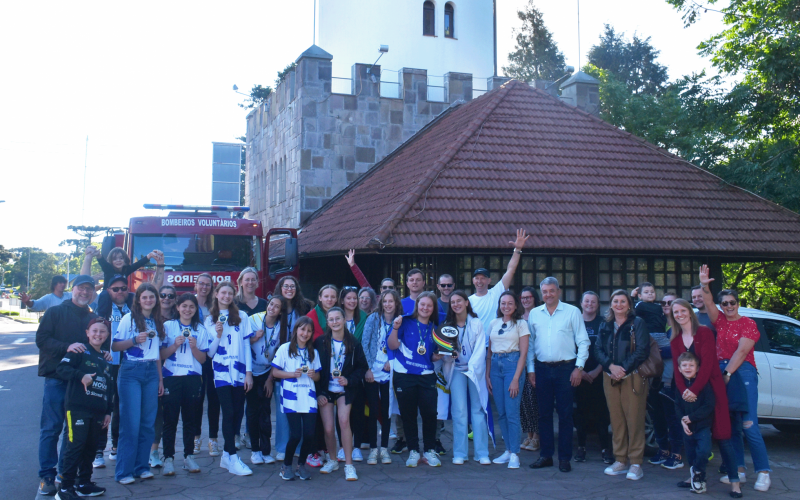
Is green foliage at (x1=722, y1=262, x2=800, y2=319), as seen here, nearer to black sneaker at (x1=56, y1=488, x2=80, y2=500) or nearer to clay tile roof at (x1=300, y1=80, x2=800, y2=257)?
clay tile roof at (x1=300, y1=80, x2=800, y2=257)

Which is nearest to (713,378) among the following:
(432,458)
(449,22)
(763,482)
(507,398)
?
(763,482)

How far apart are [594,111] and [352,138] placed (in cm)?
659

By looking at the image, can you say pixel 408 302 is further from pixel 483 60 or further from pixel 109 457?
pixel 483 60

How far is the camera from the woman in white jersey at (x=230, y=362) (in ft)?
21.5

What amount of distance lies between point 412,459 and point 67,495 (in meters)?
3.19

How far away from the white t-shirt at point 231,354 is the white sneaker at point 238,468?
0.73 metres

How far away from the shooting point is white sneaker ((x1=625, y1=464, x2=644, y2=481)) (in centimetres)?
650

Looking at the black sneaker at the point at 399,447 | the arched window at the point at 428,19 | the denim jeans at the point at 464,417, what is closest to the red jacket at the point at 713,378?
the denim jeans at the point at 464,417

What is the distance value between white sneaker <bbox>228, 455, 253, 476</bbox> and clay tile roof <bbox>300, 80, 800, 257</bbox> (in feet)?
13.5

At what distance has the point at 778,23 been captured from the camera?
1446cm

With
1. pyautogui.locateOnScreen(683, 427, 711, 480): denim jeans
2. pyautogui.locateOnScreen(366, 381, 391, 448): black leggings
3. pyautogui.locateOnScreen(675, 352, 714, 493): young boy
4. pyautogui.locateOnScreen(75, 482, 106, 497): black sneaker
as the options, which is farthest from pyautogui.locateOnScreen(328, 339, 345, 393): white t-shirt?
pyautogui.locateOnScreen(683, 427, 711, 480): denim jeans

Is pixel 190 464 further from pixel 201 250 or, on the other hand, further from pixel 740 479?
pixel 201 250

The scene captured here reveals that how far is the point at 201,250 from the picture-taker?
1138 centimetres

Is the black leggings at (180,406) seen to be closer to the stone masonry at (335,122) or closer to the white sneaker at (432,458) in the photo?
the white sneaker at (432,458)
